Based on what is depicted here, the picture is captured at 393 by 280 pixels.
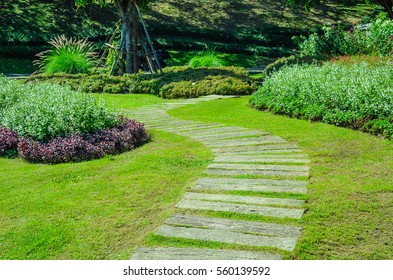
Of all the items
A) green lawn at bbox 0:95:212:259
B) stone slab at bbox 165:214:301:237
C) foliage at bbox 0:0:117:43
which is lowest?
green lawn at bbox 0:95:212:259

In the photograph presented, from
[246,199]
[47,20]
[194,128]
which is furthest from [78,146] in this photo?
[47,20]

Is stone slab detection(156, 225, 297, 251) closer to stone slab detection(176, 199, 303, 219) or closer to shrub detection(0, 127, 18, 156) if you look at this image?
stone slab detection(176, 199, 303, 219)

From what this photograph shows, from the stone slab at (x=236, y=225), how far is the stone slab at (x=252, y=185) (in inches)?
32.4

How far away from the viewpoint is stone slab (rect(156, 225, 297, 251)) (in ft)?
13.3

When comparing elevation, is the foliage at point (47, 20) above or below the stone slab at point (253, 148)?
above

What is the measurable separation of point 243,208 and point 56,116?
3.98m

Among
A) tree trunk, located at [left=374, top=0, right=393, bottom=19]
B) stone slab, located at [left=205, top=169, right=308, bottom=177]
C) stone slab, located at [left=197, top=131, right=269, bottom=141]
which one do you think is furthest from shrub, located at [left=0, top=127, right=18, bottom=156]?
tree trunk, located at [left=374, top=0, right=393, bottom=19]

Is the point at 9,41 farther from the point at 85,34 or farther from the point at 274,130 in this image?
the point at 274,130

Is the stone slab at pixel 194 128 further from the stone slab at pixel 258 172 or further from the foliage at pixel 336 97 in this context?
the stone slab at pixel 258 172

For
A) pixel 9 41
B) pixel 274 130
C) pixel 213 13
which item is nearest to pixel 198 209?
pixel 274 130

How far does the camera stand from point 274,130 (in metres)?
8.29

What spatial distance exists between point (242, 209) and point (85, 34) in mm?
27874

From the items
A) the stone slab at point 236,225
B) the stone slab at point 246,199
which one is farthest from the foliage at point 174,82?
the stone slab at point 236,225

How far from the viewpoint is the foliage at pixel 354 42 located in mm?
18516
